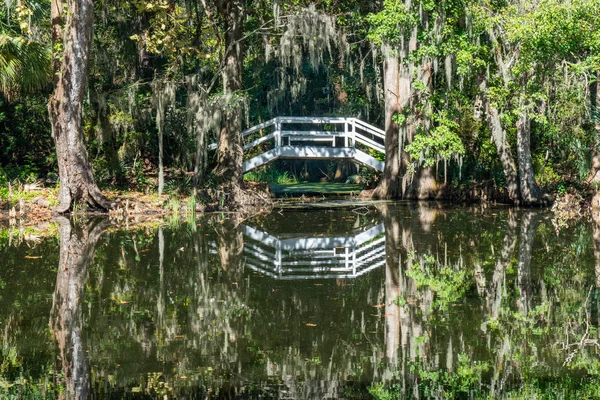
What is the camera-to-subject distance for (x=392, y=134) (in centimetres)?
2389

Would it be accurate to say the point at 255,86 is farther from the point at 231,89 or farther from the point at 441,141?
the point at 441,141

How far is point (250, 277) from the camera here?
11.2 meters

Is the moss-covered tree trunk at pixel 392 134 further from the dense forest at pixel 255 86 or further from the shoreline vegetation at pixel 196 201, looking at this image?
the shoreline vegetation at pixel 196 201

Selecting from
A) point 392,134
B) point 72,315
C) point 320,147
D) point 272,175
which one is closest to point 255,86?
point 320,147

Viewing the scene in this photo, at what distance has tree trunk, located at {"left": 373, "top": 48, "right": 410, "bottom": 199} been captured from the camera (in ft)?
77.6

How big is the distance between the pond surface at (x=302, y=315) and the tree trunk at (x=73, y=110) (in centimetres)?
400

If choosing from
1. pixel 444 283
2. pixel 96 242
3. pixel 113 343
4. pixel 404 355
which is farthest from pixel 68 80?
pixel 404 355

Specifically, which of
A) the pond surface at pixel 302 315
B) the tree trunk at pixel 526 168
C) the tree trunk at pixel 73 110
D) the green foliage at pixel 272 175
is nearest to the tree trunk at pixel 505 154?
the tree trunk at pixel 526 168

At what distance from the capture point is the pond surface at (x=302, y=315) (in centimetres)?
647

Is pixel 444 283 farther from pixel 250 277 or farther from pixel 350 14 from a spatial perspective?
pixel 350 14

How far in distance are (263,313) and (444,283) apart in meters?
2.42

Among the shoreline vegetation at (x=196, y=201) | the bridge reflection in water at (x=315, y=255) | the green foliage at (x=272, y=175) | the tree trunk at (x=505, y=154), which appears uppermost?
the green foliage at (x=272, y=175)

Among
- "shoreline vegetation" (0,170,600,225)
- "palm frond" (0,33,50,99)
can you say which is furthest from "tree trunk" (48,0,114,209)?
"palm frond" (0,33,50,99)

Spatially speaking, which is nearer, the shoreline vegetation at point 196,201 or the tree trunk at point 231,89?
the shoreline vegetation at point 196,201
